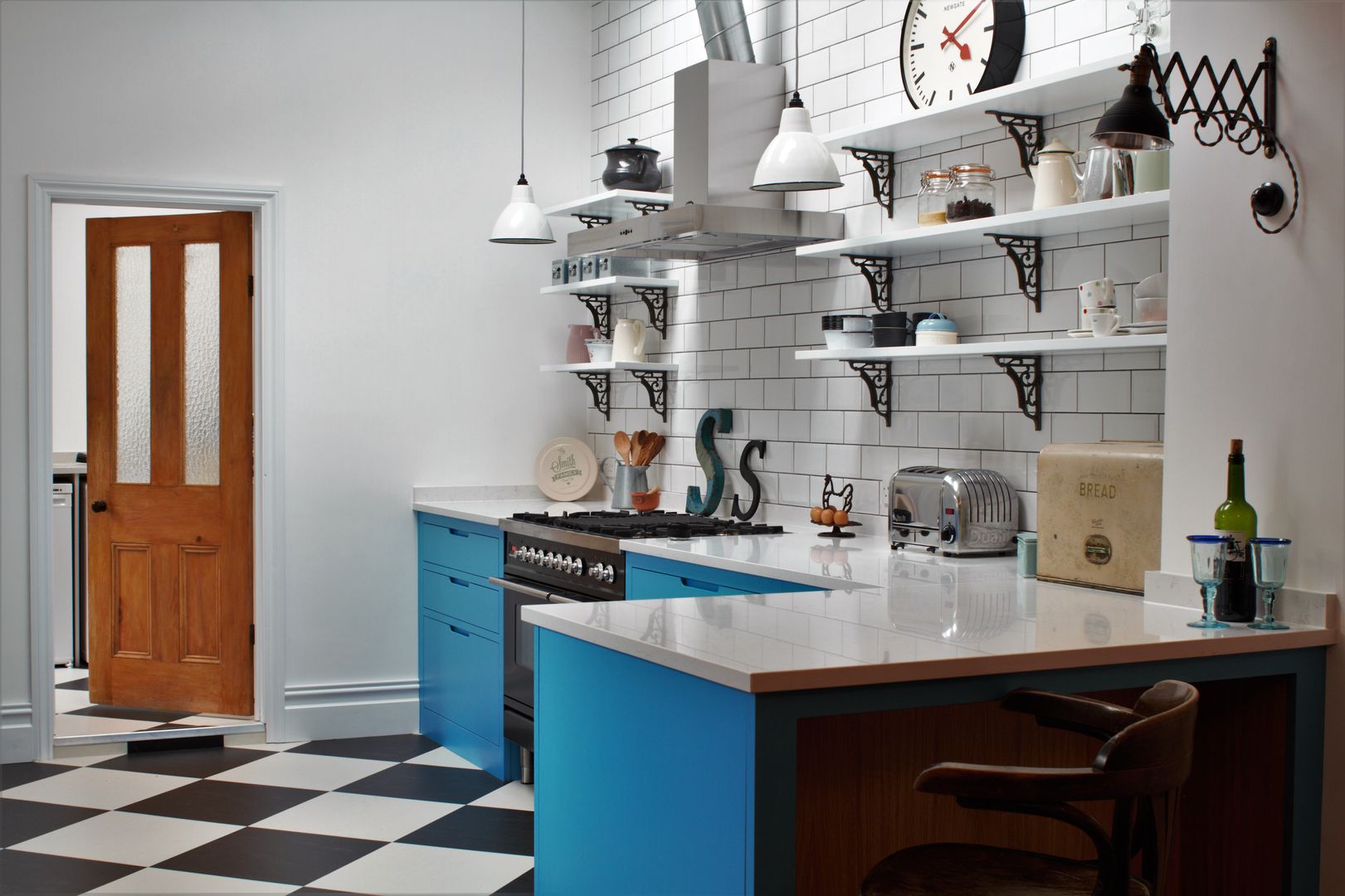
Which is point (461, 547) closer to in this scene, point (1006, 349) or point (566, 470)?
point (566, 470)

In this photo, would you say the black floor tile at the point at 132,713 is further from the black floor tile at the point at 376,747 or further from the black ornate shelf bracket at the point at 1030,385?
the black ornate shelf bracket at the point at 1030,385

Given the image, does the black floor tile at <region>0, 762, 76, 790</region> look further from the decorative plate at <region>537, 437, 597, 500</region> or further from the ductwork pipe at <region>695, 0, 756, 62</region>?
the ductwork pipe at <region>695, 0, 756, 62</region>

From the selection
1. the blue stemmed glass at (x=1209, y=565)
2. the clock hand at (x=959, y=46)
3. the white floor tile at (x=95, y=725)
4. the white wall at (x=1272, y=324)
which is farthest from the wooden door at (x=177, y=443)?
the blue stemmed glass at (x=1209, y=565)

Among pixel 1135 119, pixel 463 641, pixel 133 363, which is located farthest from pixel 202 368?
pixel 1135 119

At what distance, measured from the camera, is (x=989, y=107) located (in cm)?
330

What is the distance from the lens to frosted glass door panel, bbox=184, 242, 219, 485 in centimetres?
530

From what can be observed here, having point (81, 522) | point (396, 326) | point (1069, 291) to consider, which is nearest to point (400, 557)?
point (396, 326)

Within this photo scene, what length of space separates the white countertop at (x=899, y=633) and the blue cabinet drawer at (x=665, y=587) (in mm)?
684

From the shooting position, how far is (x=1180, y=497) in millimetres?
2570

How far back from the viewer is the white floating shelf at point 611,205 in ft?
16.2

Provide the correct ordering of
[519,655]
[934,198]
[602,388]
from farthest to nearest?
[602,388], [519,655], [934,198]

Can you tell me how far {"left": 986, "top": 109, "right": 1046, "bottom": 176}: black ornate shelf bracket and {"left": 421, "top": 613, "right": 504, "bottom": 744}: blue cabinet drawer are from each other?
8.15 ft

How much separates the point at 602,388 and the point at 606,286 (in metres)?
0.60

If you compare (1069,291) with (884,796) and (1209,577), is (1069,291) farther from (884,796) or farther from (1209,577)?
(884,796)
